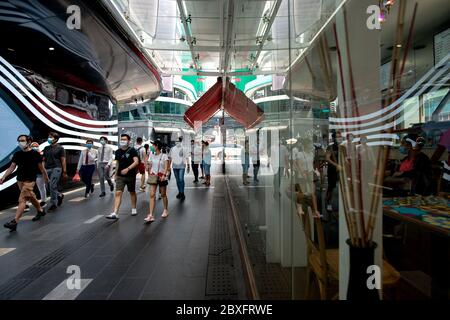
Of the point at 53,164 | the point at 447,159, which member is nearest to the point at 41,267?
the point at 53,164

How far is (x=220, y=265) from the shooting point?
315cm

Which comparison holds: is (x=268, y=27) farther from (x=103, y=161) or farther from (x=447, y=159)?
(x=103, y=161)

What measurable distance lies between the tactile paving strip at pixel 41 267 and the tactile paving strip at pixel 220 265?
1906 mm

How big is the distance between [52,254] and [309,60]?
12.8 ft

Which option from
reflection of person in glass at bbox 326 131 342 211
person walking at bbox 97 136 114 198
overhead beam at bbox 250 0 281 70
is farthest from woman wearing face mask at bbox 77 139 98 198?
reflection of person in glass at bbox 326 131 342 211

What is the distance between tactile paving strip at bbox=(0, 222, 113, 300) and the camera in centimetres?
261

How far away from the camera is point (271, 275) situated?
2.56 metres

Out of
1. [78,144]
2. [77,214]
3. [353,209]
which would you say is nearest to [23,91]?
[78,144]

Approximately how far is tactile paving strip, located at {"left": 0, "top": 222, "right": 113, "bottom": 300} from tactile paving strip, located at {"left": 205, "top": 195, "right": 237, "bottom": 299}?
1906 mm

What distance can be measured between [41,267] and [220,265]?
7.03 feet

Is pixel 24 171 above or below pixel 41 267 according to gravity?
above

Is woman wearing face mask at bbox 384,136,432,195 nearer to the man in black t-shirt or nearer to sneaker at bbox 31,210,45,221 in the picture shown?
the man in black t-shirt

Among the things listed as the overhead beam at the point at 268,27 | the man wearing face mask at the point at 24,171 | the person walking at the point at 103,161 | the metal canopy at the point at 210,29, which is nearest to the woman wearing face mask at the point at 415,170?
the metal canopy at the point at 210,29

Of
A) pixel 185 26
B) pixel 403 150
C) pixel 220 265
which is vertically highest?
pixel 185 26
